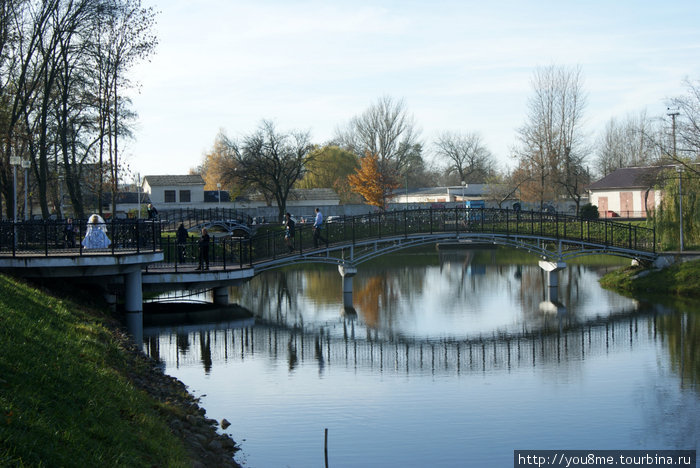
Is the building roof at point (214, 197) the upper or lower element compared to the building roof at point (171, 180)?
lower

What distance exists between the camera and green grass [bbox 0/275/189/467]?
8.22 m

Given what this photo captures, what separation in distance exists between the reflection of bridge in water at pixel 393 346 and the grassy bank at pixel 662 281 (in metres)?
6.40

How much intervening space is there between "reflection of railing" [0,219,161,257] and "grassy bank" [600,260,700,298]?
21.5 m

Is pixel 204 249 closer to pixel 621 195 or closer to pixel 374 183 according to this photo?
pixel 374 183

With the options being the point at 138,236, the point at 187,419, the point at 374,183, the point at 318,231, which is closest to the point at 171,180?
the point at 374,183

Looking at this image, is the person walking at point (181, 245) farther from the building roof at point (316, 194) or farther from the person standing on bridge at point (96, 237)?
the building roof at point (316, 194)

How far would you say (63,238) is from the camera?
2664 centimetres

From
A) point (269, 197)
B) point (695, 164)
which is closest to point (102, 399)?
point (695, 164)

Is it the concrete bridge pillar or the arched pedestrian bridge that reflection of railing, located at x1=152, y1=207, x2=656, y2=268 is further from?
the concrete bridge pillar

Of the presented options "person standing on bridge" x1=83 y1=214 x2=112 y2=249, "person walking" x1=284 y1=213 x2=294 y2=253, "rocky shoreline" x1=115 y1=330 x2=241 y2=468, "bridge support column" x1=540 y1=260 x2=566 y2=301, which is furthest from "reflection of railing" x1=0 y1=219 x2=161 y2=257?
"bridge support column" x1=540 y1=260 x2=566 y2=301

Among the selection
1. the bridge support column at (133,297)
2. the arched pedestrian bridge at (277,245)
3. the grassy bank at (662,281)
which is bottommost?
the grassy bank at (662,281)

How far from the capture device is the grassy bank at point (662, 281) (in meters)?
32.2

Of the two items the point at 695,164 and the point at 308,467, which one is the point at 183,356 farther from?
the point at 695,164

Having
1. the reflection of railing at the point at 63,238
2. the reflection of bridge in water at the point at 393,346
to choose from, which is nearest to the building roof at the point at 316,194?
the reflection of railing at the point at 63,238
